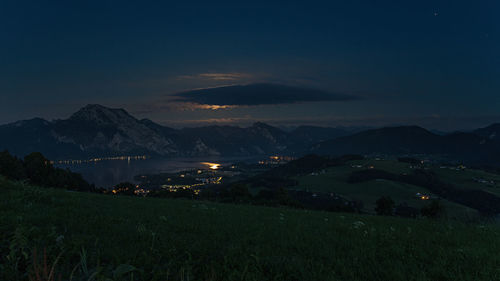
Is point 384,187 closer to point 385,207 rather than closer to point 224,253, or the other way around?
point 385,207

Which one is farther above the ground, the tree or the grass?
the grass

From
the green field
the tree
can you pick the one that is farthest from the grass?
the green field

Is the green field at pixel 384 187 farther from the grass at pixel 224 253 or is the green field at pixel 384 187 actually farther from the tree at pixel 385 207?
the grass at pixel 224 253

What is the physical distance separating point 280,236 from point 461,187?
211m

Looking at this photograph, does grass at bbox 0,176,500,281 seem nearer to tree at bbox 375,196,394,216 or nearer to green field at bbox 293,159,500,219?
tree at bbox 375,196,394,216

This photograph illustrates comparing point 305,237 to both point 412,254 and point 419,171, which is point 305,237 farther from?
point 419,171

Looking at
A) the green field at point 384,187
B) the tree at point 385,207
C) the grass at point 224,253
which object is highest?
the grass at point 224,253

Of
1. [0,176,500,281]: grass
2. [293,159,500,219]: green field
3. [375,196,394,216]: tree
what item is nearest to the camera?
[0,176,500,281]: grass

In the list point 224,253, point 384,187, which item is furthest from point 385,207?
point 384,187

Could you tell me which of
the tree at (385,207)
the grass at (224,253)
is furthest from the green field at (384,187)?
the grass at (224,253)

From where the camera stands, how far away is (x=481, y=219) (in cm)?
1276

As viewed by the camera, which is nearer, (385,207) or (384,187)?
(385,207)

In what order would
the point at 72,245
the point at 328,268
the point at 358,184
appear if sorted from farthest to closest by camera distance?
the point at 358,184, the point at 72,245, the point at 328,268

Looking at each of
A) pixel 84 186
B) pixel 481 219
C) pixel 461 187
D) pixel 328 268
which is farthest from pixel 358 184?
pixel 328 268
